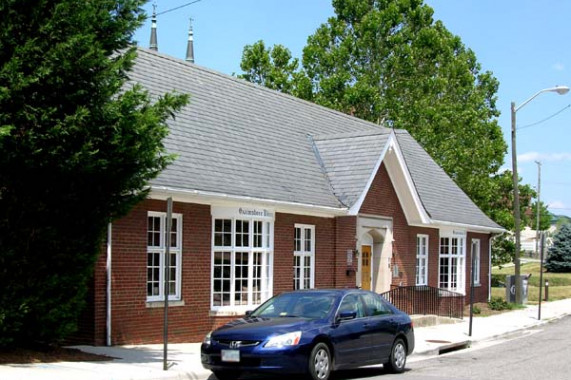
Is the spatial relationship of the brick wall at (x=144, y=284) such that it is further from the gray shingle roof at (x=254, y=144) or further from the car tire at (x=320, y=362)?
the car tire at (x=320, y=362)

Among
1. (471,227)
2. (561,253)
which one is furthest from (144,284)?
(561,253)

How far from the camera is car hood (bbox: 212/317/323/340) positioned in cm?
1202

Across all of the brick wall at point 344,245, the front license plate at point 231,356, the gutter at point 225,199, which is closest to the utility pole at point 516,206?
the brick wall at point 344,245

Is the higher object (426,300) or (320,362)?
(320,362)

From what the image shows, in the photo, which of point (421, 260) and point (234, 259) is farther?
point (421, 260)

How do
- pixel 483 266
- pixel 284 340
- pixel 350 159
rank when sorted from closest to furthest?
pixel 284 340
pixel 350 159
pixel 483 266

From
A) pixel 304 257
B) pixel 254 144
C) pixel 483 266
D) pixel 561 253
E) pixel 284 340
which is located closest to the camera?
pixel 284 340

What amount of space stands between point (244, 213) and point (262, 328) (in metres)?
6.63

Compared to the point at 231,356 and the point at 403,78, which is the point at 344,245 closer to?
the point at 231,356

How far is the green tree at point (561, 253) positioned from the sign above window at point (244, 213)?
170 ft

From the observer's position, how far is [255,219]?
19.1 meters

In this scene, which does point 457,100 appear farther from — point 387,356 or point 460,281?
point 387,356

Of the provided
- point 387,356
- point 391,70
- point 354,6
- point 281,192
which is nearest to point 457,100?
point 391,70

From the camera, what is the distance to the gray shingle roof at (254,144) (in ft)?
61.2
